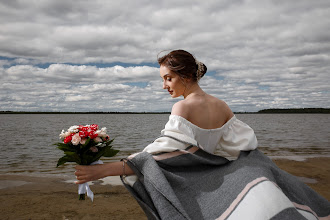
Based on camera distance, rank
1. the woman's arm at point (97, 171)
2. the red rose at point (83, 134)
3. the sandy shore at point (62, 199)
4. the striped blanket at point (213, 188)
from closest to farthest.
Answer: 1. the striped blanket at point (213, 188)
2. the woman's arm at point (97, 171)
3. the red rose at point (83, 134)
4. the sandy shore at point (62, 199)

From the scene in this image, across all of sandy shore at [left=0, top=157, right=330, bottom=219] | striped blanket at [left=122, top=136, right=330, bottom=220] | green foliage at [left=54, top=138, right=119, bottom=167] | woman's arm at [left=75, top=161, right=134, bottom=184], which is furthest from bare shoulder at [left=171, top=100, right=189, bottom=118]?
sandy shore at [left=0, top=157, right=330, bottom=219]

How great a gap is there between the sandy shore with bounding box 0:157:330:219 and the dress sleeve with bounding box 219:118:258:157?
2442 mm

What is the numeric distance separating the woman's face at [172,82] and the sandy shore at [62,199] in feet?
8.30

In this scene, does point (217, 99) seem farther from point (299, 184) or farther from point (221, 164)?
point (299, 184)

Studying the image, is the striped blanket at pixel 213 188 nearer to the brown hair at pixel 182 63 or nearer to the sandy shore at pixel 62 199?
the brown hair at pixel 182 63

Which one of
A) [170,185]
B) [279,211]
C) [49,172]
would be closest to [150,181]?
[170,185]

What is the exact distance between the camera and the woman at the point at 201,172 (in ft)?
6.35

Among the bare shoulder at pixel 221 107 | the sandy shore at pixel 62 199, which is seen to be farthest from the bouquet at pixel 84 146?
the sandy shore at pixel 62 199

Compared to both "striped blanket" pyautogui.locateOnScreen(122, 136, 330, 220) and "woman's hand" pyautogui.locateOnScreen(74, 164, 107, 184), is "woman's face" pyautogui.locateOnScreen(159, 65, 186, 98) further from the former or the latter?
"woman's hand" pyautogui.locateOnScreen(74, 164, 107, 184)

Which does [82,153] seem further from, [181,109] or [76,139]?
[181,109]

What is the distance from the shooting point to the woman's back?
2.31 m

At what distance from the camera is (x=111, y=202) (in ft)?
16.6

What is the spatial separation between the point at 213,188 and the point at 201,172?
170mm

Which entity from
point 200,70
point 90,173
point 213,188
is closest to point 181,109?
point 200,70
